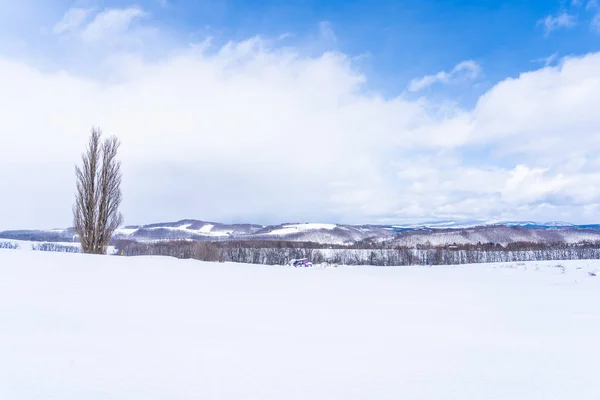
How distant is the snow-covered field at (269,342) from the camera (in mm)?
4438

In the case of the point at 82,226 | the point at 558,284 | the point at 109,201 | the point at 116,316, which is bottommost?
the point at 558,284

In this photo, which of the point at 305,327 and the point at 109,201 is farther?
the point at 109,201

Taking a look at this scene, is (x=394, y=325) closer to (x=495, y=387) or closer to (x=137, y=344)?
(x=495, y=387)

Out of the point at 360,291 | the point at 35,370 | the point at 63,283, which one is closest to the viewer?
the point at 35,370

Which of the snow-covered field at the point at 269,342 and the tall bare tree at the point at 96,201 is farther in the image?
the tall bare tree at the point at 96,201

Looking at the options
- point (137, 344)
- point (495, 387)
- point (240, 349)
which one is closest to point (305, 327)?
point (240, 349)

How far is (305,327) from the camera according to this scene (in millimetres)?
7570

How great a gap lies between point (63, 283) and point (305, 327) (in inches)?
267

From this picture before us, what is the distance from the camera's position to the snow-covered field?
4.44 meters

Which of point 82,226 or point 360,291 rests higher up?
point 82,226

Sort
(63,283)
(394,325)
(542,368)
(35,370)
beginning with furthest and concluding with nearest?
(63,283) < (394,325) < (542,368) < (35,370)

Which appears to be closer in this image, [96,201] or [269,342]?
[269,342]

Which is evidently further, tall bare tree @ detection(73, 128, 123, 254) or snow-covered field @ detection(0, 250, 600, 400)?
tall bare tree @ detection(73, 128, 123, 254)

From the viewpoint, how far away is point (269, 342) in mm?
6391
